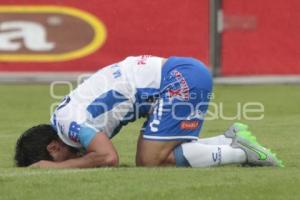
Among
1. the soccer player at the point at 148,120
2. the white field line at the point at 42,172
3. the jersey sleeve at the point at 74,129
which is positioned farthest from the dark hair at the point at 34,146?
the white field line at the point at 42,172

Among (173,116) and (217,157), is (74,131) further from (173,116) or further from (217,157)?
(217,157)

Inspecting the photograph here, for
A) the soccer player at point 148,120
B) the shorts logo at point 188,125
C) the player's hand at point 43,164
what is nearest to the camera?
the player's hand at point 43,164

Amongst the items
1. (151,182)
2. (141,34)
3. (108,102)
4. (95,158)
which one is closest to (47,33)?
(141,34)

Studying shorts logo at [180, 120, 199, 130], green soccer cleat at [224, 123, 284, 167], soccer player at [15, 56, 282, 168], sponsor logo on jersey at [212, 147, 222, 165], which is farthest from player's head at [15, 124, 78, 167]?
green soccer cleat at [224, 123, 284, 167]

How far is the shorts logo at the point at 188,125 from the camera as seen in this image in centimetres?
750

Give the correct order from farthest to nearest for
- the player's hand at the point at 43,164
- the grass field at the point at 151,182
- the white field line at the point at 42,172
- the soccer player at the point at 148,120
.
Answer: the soccer player at the point at 148,120 → the player's hand at the point at 43,164 → the white field line at the point at 42,172 → the grass field at the point at 151,182

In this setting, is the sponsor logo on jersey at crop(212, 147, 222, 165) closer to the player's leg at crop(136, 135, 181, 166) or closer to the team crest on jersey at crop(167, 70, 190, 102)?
the player's leg at crop(136, 135, 181, 166)

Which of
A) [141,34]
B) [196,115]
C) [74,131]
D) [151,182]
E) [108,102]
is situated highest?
[141,34]

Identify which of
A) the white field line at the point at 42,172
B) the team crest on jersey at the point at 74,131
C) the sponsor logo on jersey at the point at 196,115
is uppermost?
the sponsor logo on jersey at the point at 196,115

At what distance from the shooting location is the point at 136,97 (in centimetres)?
751

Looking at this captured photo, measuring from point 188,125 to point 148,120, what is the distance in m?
0.30

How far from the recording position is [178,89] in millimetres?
7543

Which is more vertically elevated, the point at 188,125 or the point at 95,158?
the point at 188,125

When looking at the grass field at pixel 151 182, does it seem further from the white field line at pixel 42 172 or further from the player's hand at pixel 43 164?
the player's hand at pixel 43 164
